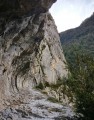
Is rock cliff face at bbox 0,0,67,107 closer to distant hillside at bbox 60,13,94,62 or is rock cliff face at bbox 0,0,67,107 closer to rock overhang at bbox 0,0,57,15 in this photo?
rock overhang at bbox 0,0,57,15

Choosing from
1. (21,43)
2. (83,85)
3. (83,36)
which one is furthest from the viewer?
(83,36)

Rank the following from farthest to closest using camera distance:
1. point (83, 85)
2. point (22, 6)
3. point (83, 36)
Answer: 1. point (83, 36)
2. point (22, 6)
3. point (83, 85)

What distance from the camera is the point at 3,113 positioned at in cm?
1619

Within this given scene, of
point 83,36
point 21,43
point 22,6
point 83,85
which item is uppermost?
point 83,36

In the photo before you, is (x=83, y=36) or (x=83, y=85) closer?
(x=83, y=85)

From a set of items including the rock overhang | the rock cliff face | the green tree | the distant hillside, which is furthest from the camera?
the distant hillside

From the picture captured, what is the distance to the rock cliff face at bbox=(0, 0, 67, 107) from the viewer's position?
1975 centimetres

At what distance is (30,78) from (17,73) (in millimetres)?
3801

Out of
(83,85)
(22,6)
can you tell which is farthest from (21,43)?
(83,85)

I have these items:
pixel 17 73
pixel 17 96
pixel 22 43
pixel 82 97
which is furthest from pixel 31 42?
pixel 82 97

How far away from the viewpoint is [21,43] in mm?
23734

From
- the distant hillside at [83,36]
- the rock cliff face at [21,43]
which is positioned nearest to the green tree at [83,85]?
the rock cliff face at [21,43]

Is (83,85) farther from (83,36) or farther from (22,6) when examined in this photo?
(83,36)

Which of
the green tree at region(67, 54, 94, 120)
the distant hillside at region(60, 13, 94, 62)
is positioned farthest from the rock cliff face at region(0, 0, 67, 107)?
the distant hillside at region(60, 13, 94, 62)
